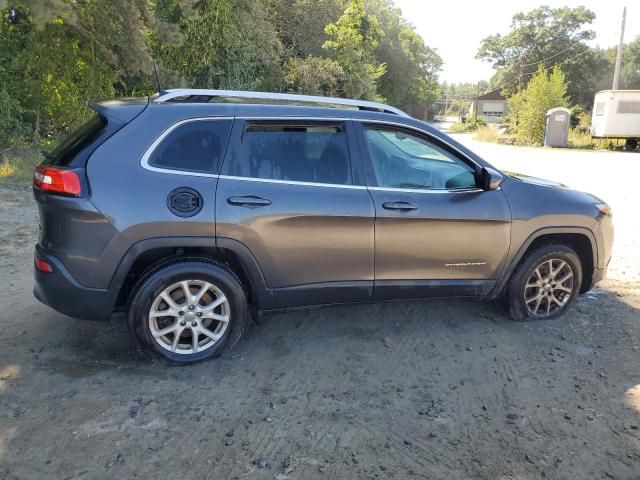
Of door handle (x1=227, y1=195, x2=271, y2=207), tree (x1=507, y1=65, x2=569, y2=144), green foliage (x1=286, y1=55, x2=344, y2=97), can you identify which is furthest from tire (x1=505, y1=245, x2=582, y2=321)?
tree (x1=507, y1=65, x2=569, y2=144)

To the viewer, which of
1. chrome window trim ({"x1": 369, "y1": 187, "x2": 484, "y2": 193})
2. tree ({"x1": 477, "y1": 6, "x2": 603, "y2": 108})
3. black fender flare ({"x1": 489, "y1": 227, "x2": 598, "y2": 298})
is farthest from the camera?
tree ({"x1": 477, "y1": 6, "x2": 603, "y2": 108})

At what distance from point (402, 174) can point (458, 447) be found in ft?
6.80

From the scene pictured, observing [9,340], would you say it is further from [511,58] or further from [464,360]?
[511,58]

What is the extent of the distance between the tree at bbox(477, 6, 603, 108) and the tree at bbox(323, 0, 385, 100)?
34467 mm

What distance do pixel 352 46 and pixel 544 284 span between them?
25.4 metres

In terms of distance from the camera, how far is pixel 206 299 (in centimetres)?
378

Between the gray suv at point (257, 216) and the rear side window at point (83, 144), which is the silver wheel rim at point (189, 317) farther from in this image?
the rear side window at point (83, 144)

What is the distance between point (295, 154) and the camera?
388 cm

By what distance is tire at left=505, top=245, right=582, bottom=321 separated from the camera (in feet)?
14.6

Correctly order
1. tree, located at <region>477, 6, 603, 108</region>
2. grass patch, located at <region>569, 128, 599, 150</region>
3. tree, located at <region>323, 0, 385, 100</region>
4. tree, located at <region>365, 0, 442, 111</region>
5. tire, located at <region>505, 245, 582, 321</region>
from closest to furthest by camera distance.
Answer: tire, located at <region>505, 245, 582, 321</region>
tree, located at <region>323, 0, 385, 100</region>
grass patch, located at <region>569, 128, 599, 150</region>
tree, located at <region>365, 0, 442, 111</region>
tree, located at <region>477, 6, 603, 108</region>

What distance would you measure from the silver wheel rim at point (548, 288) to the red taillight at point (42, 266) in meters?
3.66

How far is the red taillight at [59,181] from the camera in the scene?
136 inches

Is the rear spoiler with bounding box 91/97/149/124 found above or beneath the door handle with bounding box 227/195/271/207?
above

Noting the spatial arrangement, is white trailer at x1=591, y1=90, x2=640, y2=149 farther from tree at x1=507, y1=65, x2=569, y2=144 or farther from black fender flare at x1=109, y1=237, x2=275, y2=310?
black fender flare at x1=109, y1=237, x2=275, y2=310
